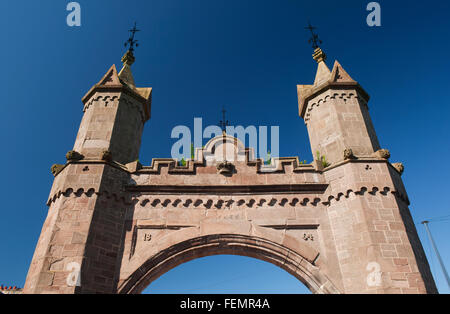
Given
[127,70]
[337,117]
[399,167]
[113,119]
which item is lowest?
[399,167]

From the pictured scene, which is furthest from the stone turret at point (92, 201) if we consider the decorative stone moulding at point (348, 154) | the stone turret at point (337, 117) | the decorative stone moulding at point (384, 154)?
the decorative stone moulding at point (384, 154)

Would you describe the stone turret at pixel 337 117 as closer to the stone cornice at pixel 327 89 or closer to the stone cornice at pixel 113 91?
the stone cornice at pixel 327 89

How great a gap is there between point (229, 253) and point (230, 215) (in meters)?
1.20

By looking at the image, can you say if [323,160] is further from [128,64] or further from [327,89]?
[128,64]

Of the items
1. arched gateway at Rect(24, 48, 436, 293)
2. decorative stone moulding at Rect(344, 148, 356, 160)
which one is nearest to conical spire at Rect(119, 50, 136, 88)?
arched gateway at Rect(24, 48, 436, 293)

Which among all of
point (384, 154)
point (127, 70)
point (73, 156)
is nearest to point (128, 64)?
point (127, 70)

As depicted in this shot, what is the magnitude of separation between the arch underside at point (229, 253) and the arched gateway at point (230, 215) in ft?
0.10

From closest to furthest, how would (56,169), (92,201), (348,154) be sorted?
(92,201) < (348,154) < (56,169)

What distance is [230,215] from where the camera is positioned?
9711 millimetres

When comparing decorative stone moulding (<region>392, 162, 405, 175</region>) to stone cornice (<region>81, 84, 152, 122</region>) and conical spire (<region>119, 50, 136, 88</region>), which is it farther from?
conical spire (<region>119, 50, 136, 88</region>)

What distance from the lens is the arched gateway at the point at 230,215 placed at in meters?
8.21

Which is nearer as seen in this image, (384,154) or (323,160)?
(384,154)
